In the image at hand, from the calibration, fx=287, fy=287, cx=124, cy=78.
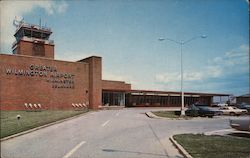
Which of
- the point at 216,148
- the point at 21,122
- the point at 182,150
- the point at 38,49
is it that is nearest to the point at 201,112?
the point at 21,122

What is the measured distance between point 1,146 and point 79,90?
33053mm

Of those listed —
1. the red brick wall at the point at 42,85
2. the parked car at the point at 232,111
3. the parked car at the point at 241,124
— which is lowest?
the parked car at the point at 232,111

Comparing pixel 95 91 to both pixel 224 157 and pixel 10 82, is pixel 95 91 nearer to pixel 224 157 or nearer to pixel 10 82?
pixel 10 82

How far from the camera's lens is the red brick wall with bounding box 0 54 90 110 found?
34.8 meters

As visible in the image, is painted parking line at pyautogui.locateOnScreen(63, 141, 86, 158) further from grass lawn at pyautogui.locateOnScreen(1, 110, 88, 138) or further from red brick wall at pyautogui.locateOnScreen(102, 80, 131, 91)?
red brick wall at pyautogui.locateOnScreen(102, 80, 131, 91)

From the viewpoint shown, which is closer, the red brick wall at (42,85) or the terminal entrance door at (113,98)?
the red brick wall at (42,85)

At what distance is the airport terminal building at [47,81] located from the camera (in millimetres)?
35281

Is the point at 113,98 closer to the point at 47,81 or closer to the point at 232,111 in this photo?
the point at 47,81

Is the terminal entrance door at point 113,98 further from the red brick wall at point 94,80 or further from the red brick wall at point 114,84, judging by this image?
the red brick wall at point 114,84

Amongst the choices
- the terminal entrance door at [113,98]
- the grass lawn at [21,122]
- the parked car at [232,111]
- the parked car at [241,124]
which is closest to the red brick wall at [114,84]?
A: the terminal entrance door at [113,98]

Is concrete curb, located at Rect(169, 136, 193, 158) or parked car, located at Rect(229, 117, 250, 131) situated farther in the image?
→ parked car, located at Rect(229, 117, 250, 131)

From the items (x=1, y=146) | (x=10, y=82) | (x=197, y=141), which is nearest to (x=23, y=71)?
(x=10, y=82)

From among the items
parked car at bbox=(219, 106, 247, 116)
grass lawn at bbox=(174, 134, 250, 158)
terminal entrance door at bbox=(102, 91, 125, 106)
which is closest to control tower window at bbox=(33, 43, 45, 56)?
terminal entrance door at bbox=(102, 91, 125, 106)

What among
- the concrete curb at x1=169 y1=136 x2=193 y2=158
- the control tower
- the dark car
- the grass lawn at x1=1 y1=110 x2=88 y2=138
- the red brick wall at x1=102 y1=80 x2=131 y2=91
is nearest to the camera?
the concrete curb at x1=169 y1=136 x2=193 y2=158
